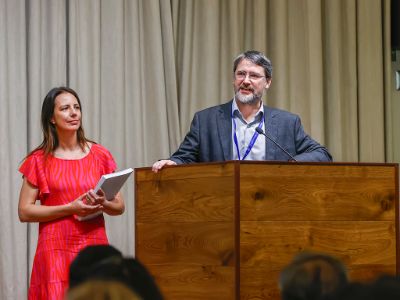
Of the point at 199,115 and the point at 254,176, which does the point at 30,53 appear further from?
the point at 254,176

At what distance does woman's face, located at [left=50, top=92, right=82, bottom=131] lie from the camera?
390cm

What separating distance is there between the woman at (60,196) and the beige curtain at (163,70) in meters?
1.24

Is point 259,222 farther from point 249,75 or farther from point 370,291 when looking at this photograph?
point 370,291

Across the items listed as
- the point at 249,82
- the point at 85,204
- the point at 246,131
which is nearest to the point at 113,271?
the point at 85,204

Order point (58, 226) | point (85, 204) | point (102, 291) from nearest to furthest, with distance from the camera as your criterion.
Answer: point (102, 291), point (85, 204), point (58, 226)

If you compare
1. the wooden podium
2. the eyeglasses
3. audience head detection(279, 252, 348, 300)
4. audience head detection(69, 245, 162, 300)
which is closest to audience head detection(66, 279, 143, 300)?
audience head detection(69, 245, 162, 300)

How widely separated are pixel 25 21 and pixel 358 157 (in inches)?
114

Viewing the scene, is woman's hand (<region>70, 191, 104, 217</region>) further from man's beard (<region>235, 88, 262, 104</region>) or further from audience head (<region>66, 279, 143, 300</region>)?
audience head (<region>66, 279, 143, 300</region>)

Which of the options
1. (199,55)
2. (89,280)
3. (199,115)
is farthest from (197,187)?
(199,55)

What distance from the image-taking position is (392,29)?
6527 millimetres

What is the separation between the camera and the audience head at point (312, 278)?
117 centimetres

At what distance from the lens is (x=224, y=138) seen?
12.8 feet

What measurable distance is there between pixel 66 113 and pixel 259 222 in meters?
1.26

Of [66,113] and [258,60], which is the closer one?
[66,113]
